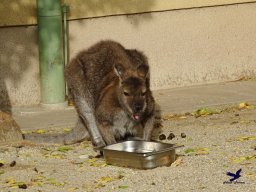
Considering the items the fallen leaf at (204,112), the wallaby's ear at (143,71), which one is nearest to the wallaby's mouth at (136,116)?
the wallaby's ear at (143,71)

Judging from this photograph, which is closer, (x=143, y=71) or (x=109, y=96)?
(x=143, y=71)

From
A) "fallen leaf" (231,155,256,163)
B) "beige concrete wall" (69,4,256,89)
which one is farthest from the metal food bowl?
"beige concrete wall" (69,4,256,89)

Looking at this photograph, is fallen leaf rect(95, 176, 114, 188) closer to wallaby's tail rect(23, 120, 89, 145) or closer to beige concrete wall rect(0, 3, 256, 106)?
wallaby's tail rect(23, 120, 89, 145)

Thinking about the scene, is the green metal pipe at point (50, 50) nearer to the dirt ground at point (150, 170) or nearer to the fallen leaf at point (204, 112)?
the fallen leaf at point (204, 112)

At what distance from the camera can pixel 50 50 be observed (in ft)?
36.7

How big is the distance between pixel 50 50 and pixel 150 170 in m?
3.51

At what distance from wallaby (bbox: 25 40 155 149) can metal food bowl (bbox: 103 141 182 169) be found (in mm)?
253

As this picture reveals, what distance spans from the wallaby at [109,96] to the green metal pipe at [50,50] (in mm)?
1715

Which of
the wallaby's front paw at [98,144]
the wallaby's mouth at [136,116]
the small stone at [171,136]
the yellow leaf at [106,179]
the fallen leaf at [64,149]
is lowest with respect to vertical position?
the yellow leaf at [106,179]

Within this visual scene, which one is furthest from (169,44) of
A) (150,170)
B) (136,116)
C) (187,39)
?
(150,170)

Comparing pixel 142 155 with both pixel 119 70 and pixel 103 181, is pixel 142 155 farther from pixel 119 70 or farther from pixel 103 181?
pixel 119 70

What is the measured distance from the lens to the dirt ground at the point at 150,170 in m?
7.65

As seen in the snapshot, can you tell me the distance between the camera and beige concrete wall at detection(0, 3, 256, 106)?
11.4 metres

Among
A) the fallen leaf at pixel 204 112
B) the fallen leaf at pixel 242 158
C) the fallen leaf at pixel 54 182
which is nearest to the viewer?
the fallen leaf at pixel 54 182
